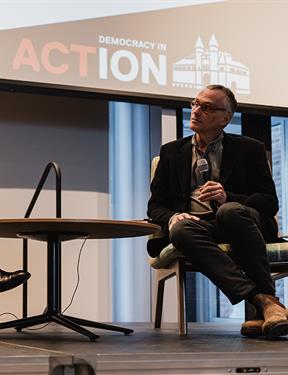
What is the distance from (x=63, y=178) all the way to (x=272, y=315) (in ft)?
5.73

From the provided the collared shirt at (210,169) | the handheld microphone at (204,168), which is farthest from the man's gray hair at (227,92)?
the handheld microphone at (204,168)

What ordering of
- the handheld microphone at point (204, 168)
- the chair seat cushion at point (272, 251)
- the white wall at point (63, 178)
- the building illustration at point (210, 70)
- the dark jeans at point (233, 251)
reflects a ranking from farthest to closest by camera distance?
1. the building illustration at point (210, 70)
2. the white wall at point (63, 178)
3. the chair seat cushion at point (272, 251)
4. the handheld microphone at point (204, 168)
5. the dark jeans at point (233, 251)

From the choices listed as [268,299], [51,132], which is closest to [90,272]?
[51,132]

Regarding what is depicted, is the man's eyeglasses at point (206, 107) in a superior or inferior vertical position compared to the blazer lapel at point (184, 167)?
superior

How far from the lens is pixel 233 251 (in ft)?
7.23

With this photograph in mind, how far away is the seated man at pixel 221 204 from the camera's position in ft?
6.85

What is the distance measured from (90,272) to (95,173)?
52cm

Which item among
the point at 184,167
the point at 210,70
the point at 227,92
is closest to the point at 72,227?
the point at 184,167

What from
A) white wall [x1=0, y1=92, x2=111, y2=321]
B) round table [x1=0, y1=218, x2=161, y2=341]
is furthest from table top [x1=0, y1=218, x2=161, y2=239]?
white wall [x1=0, y1=92, x2=111, y2=321]

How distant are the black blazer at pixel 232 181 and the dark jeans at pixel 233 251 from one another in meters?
0.19

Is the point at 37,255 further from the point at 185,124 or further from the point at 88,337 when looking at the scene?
the point at 88,337

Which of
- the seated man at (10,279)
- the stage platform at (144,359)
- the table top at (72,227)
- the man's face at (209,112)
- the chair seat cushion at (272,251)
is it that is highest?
the man's face at (209,112)

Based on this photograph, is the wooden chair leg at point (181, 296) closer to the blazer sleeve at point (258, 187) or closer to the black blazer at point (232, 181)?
the black blazer at point (232, 181)

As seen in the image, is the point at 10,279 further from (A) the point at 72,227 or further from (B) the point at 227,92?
(B) the point at 227,92
